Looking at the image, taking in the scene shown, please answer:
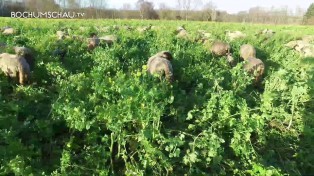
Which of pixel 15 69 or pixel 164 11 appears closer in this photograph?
pixel 15 69

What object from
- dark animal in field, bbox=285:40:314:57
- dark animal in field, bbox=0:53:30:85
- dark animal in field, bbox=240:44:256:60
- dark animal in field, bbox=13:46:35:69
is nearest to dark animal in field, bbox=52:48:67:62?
dark animal in field, bbox=13:46:35:69

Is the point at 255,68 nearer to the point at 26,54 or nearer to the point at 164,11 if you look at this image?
the point at 26,54

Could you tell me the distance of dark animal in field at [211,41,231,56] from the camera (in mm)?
7549

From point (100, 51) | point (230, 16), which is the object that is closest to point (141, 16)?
point (230, 16)

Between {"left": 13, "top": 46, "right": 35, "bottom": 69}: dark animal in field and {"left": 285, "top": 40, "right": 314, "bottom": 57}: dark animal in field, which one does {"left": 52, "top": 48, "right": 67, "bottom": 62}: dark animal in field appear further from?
{"left": 285, "top": 40, "right": 314, "bottom": 57}: dark animal in field

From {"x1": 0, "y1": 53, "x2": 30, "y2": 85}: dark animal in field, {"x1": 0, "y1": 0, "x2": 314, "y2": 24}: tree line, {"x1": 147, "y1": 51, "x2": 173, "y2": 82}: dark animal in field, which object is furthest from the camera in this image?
{"x1": 0, "y1": 0, "x2": 314, "y2": 24}: tree line

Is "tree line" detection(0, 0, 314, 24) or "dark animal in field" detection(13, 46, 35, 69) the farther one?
"tree line" detection(0, 0, 314, 24)

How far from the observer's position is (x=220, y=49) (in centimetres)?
761

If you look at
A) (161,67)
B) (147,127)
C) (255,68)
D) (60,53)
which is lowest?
(147,127)

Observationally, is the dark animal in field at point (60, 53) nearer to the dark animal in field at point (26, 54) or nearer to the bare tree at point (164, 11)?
the dark animal in field at point (26, 54)

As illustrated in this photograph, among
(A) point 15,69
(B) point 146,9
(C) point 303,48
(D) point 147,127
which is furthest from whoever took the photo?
(B) point 146,9

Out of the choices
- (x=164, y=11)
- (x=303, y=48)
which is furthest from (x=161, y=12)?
(x=303, y=48)

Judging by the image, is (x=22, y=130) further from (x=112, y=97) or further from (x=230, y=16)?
(x=230, y=16)

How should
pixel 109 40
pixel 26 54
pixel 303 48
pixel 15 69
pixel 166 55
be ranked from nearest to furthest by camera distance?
pixel 15 69, pixel 26 54, pixel 166 55, pixel 109 40, pixel 303 48
